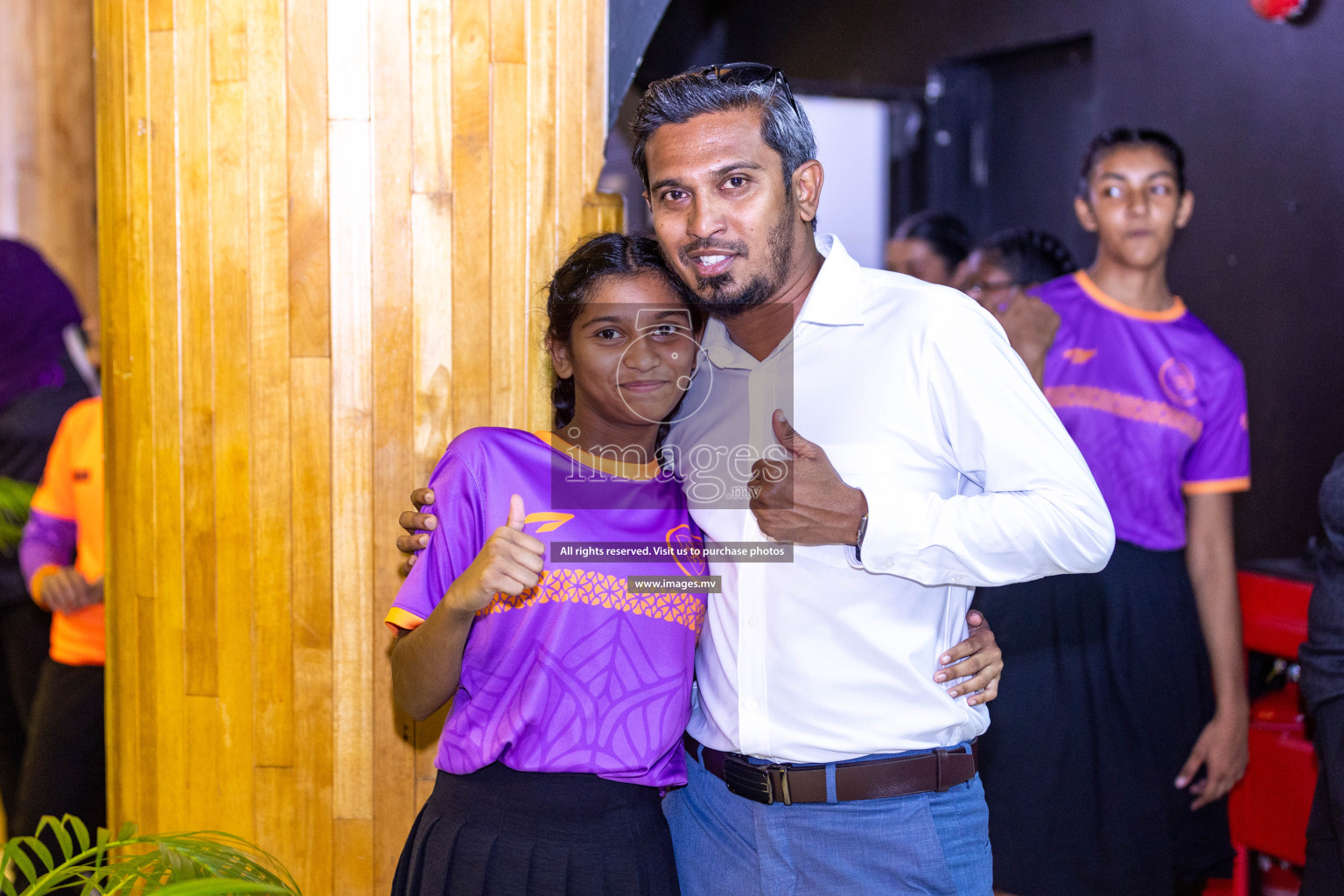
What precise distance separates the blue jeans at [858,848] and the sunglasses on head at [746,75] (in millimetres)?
965

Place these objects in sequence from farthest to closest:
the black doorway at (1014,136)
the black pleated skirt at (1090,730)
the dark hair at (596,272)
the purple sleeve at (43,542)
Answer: the black doorway at (1014,136)
the purple sleeve at (43,542)
the black pleated skirt at (1090,730)
the dark hair at (596,272)

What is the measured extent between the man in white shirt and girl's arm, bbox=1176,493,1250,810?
1268 mm

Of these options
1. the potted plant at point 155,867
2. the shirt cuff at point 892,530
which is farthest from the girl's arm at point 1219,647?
the potted plant at point 155,867

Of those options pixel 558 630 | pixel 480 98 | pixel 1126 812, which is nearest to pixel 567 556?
pixel 558 630

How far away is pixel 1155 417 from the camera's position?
8.23 feet

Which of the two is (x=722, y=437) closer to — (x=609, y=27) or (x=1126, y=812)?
(x=609, y=27)

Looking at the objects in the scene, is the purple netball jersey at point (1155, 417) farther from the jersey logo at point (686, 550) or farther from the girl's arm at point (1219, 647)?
the jersey logo at point (686, 550)

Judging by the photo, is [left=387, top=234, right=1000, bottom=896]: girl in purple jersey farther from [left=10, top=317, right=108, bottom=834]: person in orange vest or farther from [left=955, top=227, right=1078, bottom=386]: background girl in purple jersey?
[left=955, top=227, right=1078, bottom=386]: background girl in purple jersey

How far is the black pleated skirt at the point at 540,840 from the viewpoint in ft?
4.79

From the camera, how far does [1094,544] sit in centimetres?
140

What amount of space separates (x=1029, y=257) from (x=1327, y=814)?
5.90ft

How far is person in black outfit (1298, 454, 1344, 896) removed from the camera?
1.92 metres

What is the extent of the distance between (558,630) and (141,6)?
141cm

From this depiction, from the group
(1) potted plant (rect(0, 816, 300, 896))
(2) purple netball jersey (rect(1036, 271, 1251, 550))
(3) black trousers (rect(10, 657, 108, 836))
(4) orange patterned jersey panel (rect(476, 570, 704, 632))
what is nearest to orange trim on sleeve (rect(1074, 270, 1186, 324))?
(2) purple netball jersey (rect(1036, 271, 1251, 550))
